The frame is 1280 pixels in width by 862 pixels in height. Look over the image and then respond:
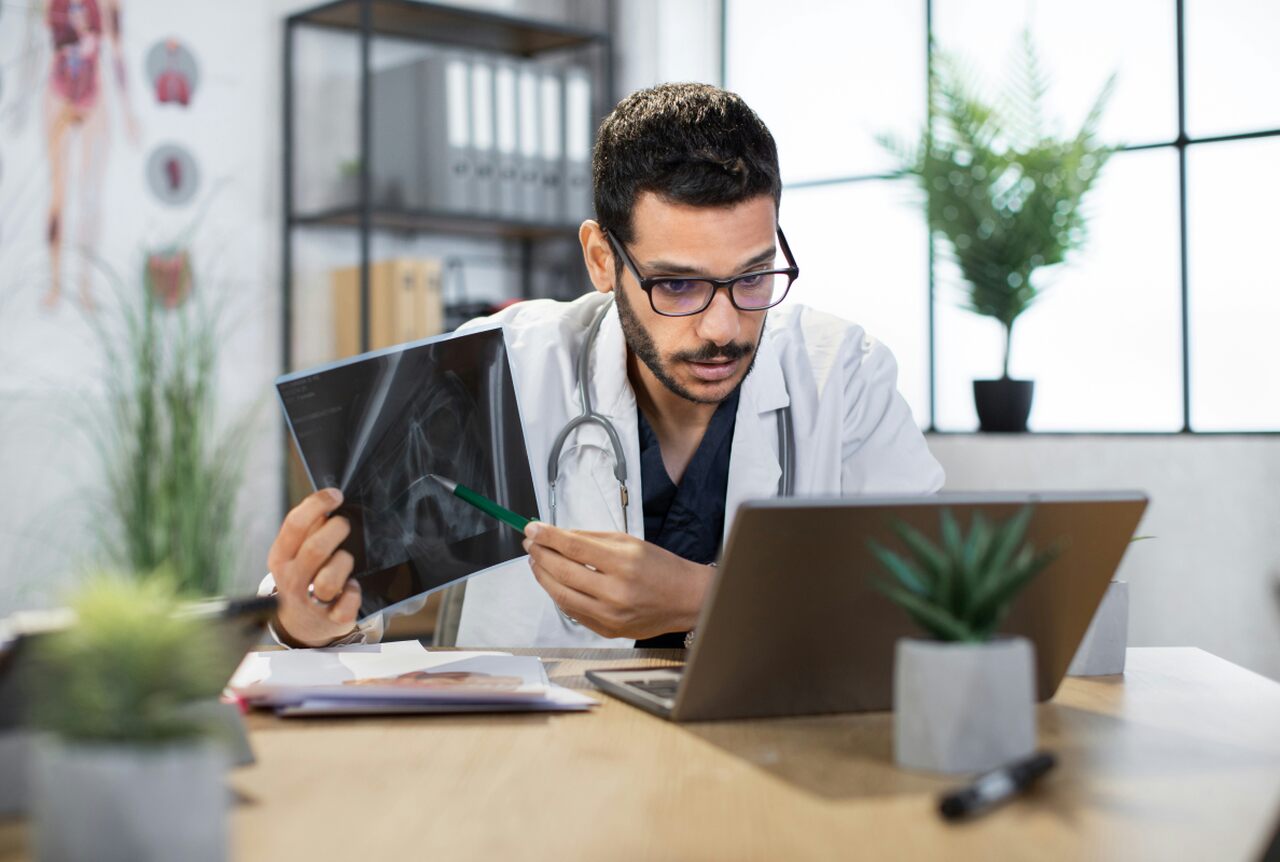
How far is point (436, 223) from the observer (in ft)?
11.9

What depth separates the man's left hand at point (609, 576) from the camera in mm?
1169

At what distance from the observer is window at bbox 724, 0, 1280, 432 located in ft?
9.55

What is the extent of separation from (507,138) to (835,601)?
2878 mm

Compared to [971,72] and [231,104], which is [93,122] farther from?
[971,72]

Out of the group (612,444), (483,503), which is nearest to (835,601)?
(483,503)

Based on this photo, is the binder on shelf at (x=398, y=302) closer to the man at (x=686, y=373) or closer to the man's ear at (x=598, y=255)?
the man at (x=686, y=373)

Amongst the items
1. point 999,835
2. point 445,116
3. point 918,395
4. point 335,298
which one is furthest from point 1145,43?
point 999,835

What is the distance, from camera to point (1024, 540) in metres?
0.88

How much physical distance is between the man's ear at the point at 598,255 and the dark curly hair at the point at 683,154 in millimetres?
38

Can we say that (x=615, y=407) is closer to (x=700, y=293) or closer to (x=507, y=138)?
(x=700, y=293)

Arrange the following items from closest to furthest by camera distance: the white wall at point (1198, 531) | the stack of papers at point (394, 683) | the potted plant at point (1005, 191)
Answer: the stack of papers at point (394, 683), the white wall at point (1198, 531), the potted plant at point (1005, 191)

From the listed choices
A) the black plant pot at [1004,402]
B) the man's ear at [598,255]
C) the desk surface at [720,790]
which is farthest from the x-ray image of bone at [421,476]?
the black plant pot at [1004,402]

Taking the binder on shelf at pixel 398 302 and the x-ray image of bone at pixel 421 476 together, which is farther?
the binder on shelf at pixel 398 302

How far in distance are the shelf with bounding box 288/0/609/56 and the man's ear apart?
1946 millimetres
